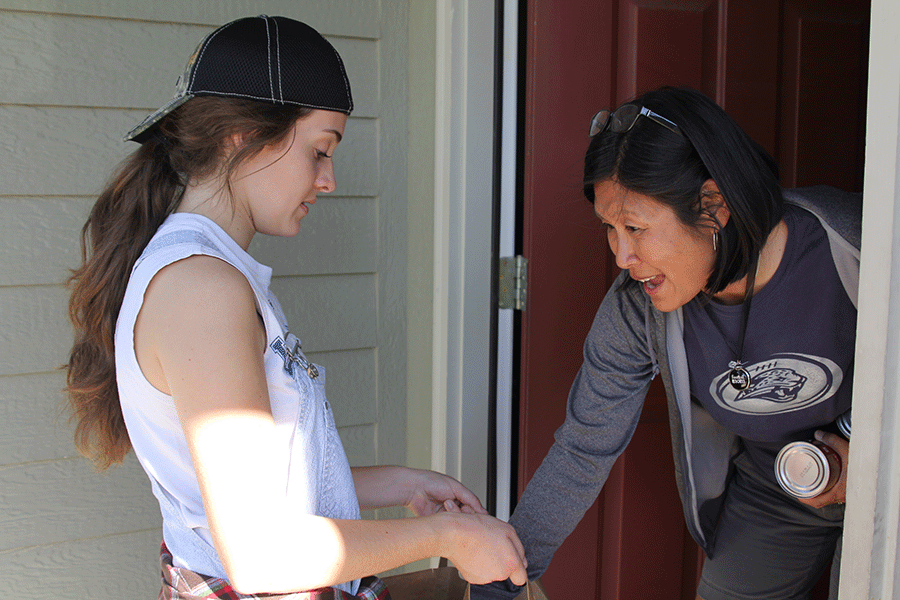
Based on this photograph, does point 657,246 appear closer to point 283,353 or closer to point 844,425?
point 844,425

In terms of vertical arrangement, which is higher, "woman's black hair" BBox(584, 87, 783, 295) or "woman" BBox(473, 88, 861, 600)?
"woman's black hair" BBox(584, 87, 783, 295)

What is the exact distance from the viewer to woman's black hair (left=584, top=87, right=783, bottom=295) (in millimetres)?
1284

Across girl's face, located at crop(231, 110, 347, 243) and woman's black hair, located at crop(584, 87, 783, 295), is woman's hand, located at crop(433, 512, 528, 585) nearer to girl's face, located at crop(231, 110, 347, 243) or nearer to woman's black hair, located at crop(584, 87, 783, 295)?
girl's face, located at crop(231, 110, 347, 243)

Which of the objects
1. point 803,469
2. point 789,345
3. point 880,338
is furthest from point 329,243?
point 880,338

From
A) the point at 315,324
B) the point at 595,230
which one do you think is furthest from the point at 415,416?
the point at 595,230

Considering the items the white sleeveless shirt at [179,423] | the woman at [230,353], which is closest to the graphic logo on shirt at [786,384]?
the woman at [230,353]

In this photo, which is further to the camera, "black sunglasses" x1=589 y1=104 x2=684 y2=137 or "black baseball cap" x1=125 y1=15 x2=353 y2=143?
"black sunglasses" x1=589 y1=104 x2=684 y2=137

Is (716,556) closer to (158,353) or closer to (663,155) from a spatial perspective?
(663,155)

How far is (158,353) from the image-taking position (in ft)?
2.95

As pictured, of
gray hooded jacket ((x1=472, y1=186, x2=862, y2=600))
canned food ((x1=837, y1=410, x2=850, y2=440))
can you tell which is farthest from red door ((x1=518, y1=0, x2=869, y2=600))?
canned food ((x1=837, y1=410, x2=850, y2=440))

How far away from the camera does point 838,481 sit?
1225 mm

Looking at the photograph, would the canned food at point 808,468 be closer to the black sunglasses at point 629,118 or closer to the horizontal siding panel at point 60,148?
the black sunglasses at point 629,118

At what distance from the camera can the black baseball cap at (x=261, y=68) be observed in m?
1.04

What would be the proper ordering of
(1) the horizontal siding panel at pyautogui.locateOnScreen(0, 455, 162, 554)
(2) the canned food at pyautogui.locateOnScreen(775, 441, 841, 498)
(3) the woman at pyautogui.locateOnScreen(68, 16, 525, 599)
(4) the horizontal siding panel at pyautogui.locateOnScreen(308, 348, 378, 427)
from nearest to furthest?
(3) the woman at pyautogui.locateOnScreen(68, 16, 525, 599) → (2) the canned food at pyautogui.locateOnScreen(775, 441, 841, 498) → (1) the horizontal siding panel at pyautogui.locateOnScreen(0, 455, 162, 554) → (4) the horizontal siding panel at pyautogui.locateOnScreen(308, 348, 378, 427)
